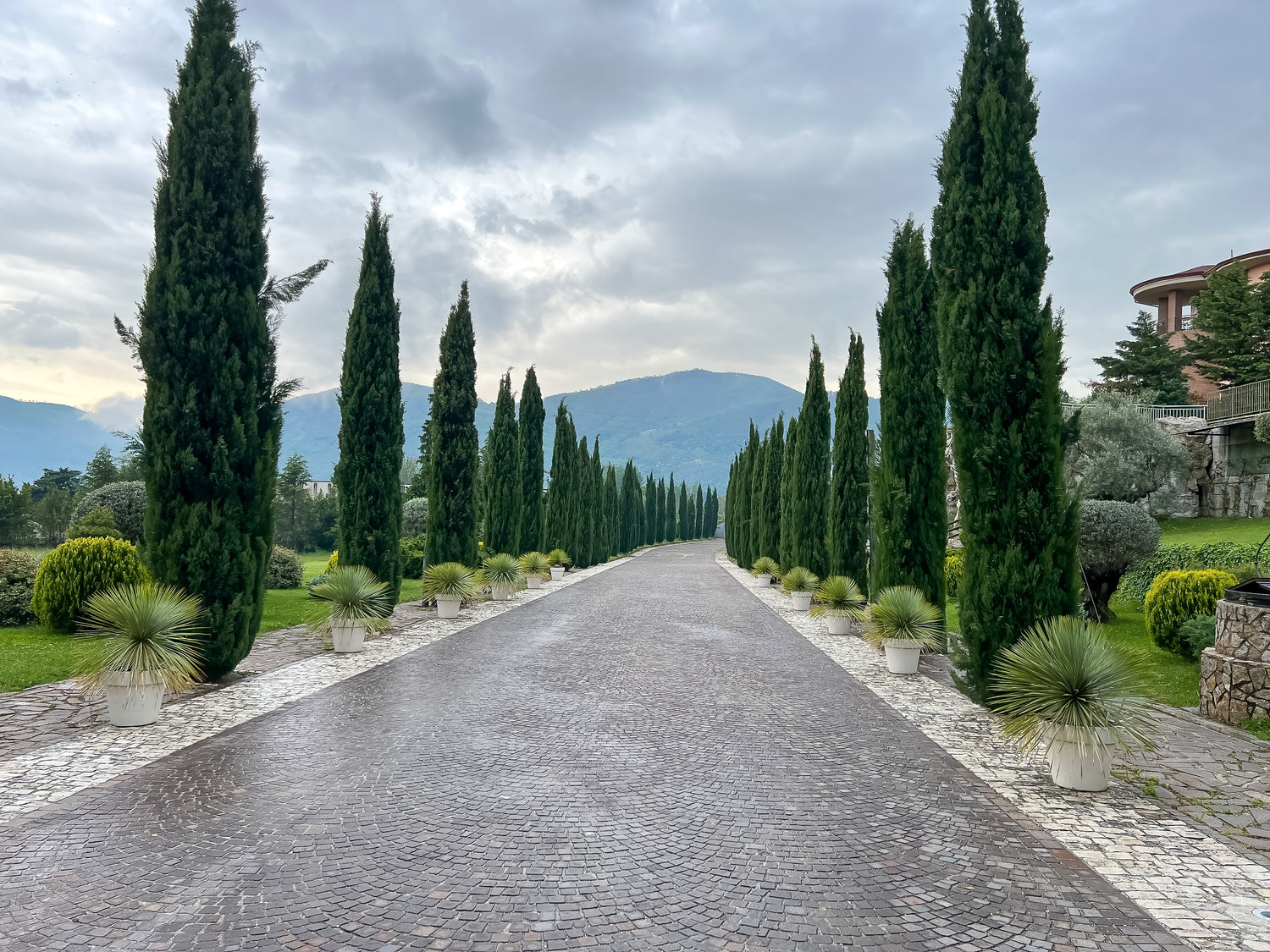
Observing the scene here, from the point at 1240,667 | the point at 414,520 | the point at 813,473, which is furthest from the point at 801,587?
the point at 414,520

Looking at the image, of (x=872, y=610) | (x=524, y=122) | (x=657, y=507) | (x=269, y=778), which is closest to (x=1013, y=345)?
(x=872, y=610)

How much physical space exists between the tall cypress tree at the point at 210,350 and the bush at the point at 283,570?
33.9 feet

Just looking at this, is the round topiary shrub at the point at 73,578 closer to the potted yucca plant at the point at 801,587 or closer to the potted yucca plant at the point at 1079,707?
the potted yucca plant at the point at 1079,707

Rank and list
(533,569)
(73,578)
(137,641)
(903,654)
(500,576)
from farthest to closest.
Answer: (533,569), (500,576), (73,578), (903,654), (137,641)

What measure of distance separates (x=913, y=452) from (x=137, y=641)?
9.63 metres

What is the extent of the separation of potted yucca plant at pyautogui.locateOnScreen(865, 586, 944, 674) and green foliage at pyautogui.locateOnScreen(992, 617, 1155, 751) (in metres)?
3.44

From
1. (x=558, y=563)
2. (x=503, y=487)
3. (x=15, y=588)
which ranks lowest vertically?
(x=558, y=563)

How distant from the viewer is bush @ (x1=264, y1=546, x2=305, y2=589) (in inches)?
672

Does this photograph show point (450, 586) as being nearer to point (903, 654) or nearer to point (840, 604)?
point (840, 604)

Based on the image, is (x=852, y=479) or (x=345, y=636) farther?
(x=852, y=479)

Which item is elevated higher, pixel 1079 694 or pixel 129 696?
pixel 1079 694

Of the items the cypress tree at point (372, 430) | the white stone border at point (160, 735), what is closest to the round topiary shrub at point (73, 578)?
the cypress tree at point (372, 430)

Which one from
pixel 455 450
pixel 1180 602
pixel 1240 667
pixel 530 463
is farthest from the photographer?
pixel 530 463

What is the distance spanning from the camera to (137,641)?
5801 mm
